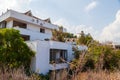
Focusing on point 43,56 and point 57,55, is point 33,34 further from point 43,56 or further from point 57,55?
point 43,56

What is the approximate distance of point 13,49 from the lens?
58.0 ft

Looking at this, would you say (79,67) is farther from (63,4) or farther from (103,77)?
(63,4)

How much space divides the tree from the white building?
4.21ft

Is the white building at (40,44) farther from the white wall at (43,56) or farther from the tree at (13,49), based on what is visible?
the tree at (13,49)

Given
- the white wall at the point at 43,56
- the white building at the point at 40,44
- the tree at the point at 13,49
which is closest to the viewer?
the tree at the point at 13,49

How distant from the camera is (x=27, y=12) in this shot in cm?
3238

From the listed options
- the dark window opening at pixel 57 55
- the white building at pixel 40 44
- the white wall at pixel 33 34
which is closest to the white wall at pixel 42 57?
the white building at pixel 40 44

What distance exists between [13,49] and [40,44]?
3.10m

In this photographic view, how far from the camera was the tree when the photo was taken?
1702cm

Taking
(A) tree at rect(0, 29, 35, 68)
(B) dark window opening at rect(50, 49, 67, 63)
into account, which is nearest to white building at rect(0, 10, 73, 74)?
(B) dark window opening at rect(50, 49, 67, 63)

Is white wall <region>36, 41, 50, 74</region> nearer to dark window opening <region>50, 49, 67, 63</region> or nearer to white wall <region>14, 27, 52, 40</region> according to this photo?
dark window opening <region>50, 49, 67, 63</region>

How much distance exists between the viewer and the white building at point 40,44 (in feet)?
63.3

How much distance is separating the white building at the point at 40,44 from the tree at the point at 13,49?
128cm

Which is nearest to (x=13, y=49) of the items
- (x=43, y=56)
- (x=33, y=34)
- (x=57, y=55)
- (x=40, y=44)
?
(x=40, y=44)
